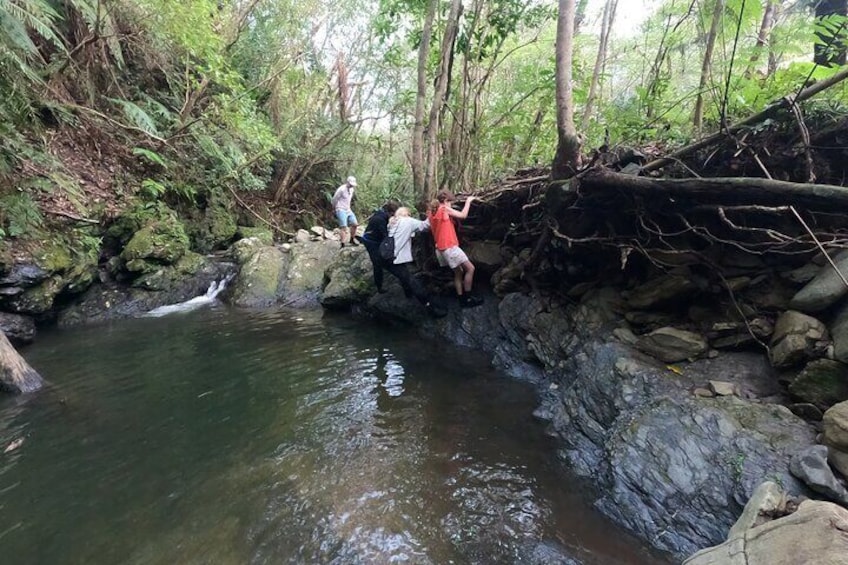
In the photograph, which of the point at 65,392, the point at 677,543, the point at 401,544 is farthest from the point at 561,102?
the point at 65,392

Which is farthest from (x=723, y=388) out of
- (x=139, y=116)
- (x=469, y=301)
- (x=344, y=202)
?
(x=139, y=116)

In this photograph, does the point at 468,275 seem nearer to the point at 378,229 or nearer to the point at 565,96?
the point at 378,229

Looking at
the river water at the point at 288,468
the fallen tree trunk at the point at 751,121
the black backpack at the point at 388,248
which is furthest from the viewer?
the black backpack at the point at 388,248

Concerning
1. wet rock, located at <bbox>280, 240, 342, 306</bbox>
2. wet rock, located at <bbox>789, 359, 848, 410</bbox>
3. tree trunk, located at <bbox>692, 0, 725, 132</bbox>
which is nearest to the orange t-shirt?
tree trunk, located at <bbox>692, 0, 725, 132</bbox>

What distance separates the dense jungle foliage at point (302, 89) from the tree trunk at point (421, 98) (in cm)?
4

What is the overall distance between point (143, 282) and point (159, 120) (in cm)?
→ 486

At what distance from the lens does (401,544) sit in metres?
3.18

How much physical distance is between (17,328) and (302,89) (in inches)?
480

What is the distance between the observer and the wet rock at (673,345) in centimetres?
429

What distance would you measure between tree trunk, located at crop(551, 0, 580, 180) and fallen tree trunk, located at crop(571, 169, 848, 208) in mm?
378

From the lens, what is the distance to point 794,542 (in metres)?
2.11

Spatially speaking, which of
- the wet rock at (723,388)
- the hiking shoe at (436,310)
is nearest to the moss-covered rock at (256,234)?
the hiking shoe at (436,310)

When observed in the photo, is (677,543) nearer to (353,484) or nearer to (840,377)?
(840,377)

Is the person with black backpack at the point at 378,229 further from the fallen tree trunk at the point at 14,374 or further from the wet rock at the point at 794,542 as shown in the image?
the wet rock at the point at 794,542
